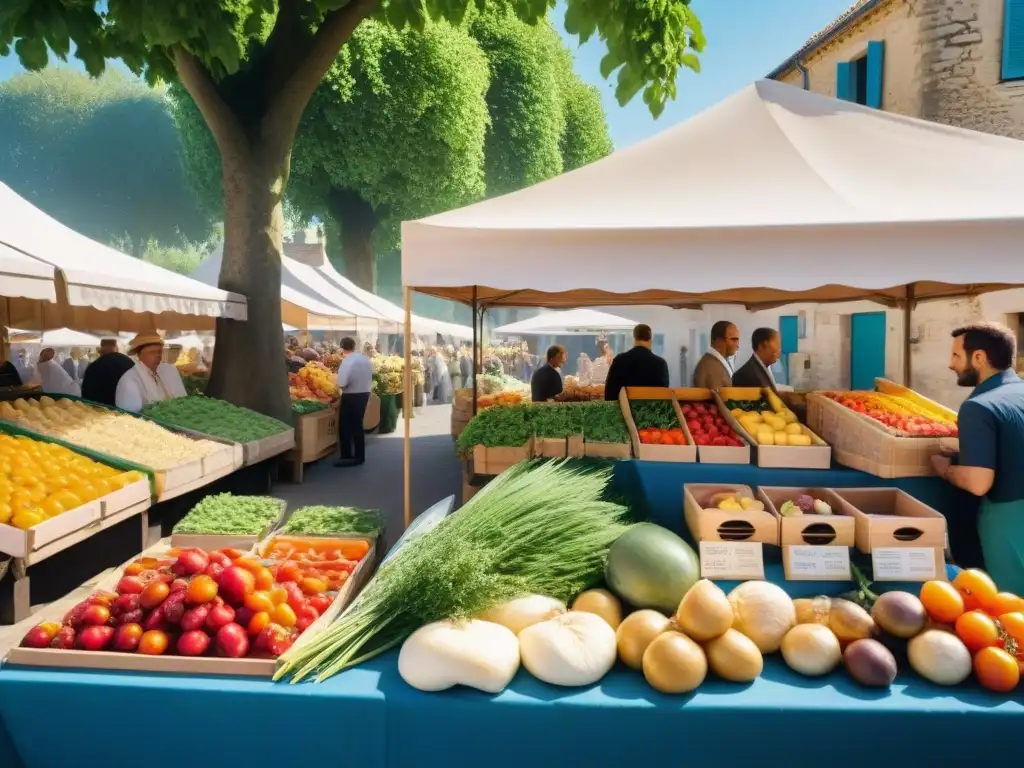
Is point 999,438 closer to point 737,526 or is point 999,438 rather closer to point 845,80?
point 737,526

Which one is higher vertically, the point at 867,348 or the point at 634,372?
the point at 867,348

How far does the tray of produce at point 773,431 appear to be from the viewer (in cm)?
425

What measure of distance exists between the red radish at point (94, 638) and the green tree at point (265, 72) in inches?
184

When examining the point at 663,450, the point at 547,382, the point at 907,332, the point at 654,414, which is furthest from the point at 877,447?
the point at 547,382

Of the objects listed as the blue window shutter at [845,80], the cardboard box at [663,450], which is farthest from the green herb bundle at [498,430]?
the blue window shutter at [845,80]

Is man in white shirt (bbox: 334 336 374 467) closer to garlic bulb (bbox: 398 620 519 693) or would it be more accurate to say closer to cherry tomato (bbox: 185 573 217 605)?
cherry tomato (bbox: 185 573 217 605)

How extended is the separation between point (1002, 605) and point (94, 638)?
9.75ft

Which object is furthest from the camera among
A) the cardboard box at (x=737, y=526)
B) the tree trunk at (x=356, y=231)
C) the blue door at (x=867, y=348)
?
the tree trunk at (x=356, y=231)

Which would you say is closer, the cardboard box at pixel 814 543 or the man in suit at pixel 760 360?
the cardboard box at pixel 814 543

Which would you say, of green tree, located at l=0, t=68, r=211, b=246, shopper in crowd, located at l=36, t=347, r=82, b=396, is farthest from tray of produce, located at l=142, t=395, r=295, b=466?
green tree, located at l=0, t=68, r=211, b=246

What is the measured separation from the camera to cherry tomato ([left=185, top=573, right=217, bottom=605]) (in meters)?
2.46

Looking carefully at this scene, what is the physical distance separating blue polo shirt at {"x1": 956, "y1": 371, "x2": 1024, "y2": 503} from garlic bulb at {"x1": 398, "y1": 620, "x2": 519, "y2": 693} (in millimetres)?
2498

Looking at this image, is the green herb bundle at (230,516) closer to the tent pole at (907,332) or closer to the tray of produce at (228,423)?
the tray of produce at (228,423)

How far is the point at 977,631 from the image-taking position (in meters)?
2.23
